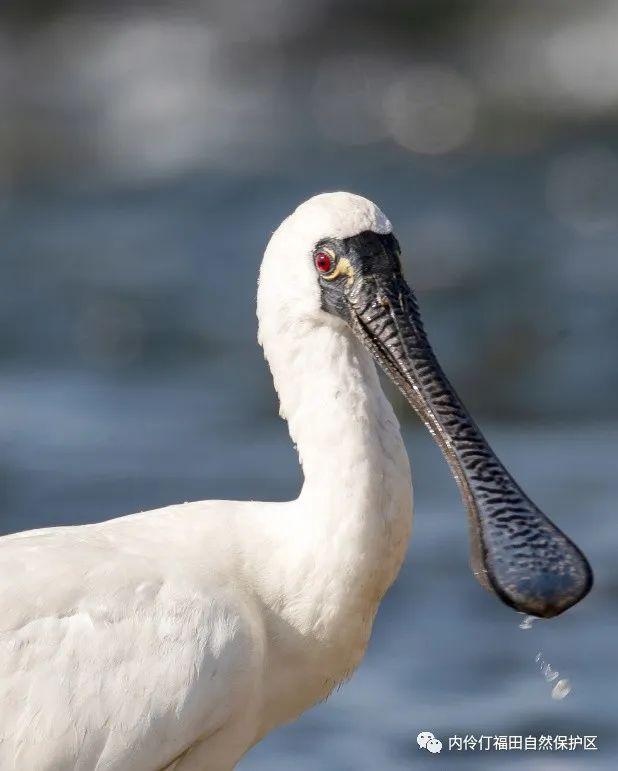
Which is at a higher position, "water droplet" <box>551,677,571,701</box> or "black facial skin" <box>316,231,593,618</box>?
"black facial skin" <box>316,231,593,618</box>

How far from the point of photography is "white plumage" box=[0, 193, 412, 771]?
21.9 ft

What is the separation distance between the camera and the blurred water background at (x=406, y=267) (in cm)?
1254

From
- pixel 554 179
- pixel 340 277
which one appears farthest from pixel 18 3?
pixel 340 277

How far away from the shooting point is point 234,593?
687cm

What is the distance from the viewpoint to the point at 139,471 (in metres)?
15.8

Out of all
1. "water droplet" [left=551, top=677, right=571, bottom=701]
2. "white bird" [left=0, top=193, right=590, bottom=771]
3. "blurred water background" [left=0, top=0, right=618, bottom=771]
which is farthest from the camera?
"blurred water background" [left=0, top=0, right=618, bottom=771]

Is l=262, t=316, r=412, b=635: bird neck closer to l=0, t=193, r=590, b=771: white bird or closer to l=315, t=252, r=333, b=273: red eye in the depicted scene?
l=0, t=193, r=590, b=771: white bird

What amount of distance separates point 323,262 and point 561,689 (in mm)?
5061

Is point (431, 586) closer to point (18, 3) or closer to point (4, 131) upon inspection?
point (4, 131)

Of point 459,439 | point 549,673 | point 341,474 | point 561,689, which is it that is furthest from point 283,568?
point 549,673

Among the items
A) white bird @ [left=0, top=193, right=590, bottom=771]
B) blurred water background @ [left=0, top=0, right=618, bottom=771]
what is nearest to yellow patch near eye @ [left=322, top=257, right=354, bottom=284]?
white bird @ [left=0, top=193, right=590, bottom=771]

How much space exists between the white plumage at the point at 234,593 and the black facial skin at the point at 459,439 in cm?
9

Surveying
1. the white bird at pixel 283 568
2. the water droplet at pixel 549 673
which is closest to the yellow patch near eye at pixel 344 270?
the white bird at pixel 283 568

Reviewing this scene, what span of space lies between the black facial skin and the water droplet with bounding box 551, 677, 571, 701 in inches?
157
